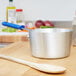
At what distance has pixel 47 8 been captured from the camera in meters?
2.07

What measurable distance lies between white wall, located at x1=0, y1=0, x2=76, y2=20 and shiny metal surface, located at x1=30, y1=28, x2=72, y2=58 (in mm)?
1327

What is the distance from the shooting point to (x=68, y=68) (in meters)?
0.60

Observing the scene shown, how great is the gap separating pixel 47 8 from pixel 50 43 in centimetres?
140

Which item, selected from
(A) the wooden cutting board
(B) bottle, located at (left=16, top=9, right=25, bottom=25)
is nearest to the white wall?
(B) bottle, located at (left=16, top=9, right=25, bottom=25)

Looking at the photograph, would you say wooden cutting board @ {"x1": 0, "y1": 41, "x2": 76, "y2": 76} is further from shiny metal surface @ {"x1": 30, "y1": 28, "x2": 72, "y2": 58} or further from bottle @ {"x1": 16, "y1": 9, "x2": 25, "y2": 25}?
bottle @ {"x1": 16, "y1": 9, "x2": 25, "y2": 25}

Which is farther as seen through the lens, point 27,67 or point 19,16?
point 19,16

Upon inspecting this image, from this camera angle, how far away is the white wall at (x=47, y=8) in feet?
6.66

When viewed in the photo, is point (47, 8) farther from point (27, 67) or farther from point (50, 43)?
point (27, 67)

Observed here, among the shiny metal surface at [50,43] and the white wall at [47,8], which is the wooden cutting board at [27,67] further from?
the white wall at [47,8]

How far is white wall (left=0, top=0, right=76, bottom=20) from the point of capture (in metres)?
2.03

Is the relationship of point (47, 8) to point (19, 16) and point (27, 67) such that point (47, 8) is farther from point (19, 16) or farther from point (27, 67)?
point (27, 67)

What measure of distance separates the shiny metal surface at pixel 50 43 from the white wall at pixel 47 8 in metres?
1.33

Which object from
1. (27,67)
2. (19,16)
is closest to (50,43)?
(27,67)

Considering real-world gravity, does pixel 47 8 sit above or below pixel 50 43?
above
